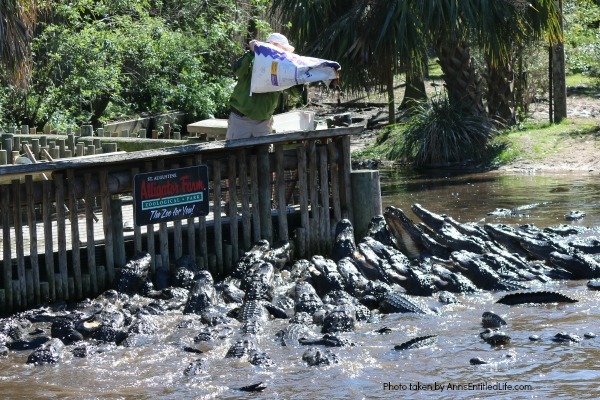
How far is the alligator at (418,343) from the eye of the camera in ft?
25.2

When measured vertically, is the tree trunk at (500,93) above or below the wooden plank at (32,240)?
above

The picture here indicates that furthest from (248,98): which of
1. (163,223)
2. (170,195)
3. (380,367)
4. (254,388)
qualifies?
(254,388)

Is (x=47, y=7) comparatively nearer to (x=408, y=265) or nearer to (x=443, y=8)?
(x=443, y=8)

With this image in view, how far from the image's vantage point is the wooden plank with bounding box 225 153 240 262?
10.4 m

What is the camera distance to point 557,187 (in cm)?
1570

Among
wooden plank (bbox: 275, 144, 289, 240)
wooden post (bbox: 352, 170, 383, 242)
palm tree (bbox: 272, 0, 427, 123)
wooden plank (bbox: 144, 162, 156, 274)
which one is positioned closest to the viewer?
wooden plank (bbox: 144, 162, 156, 274)

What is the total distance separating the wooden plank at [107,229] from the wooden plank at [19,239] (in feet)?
2.79

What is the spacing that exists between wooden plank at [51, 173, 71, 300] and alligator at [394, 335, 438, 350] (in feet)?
11.2

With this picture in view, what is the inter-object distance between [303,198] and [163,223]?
5.95 ft

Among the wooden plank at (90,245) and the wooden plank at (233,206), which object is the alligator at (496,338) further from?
the wooden plank at (90,245)

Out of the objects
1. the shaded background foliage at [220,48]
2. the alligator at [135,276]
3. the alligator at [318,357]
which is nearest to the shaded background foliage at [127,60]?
the shaded background foliage at [220,48]

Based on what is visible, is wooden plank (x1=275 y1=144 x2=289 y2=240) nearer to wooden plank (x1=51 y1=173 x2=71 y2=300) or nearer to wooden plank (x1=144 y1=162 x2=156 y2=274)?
wooden plank (x1=144 y1=162 x2=156 y2=274)

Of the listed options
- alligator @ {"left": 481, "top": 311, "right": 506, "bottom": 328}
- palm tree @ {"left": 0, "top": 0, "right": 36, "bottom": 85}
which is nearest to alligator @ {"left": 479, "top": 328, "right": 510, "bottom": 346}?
alligator @ {"left": 481, "top": 311, "right": 506, "bottom": 328}

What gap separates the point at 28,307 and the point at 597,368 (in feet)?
16.8
